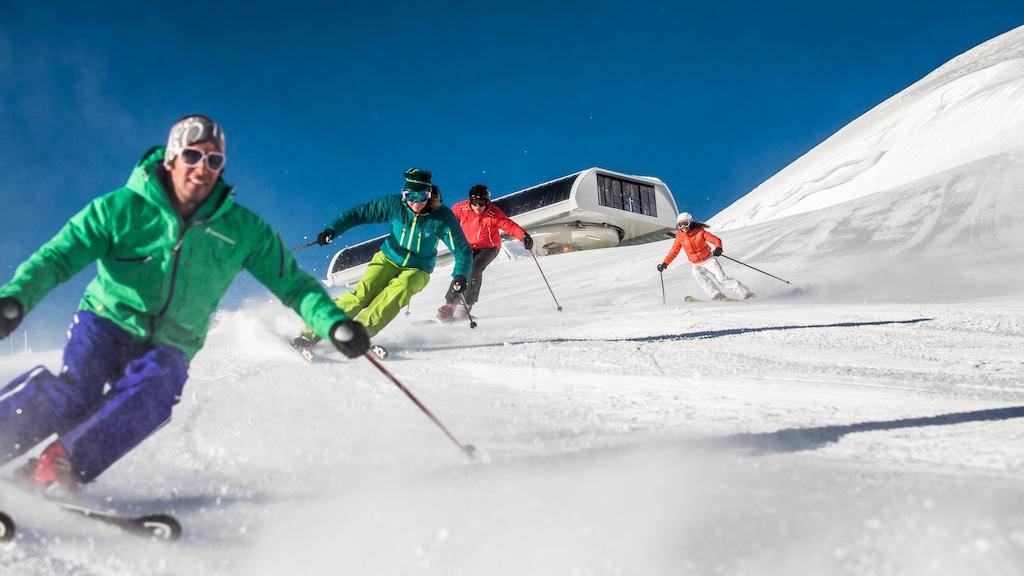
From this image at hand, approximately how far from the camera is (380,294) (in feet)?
20.9

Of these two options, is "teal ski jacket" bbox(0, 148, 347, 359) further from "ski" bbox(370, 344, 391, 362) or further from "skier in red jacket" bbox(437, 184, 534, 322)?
"skier in red jacket" bbox(437, 184, 534, 322)

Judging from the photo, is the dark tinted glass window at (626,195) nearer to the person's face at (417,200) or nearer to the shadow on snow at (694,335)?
the shadow on snow at (694,335)

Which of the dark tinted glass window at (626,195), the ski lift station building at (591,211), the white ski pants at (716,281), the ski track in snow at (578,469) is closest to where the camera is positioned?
the ski track in snow at (578,469)

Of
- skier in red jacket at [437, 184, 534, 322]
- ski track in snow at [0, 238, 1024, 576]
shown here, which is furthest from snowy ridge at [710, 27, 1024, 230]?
ski track in snow at [0, 238, 1024, 576]

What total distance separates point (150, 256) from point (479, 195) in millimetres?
7666

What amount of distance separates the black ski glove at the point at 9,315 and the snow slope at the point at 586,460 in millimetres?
488

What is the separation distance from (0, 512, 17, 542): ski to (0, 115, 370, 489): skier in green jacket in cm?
29

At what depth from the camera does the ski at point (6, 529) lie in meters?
1.92

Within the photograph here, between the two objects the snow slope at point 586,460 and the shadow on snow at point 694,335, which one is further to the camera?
the shadow on snow at point 694,335

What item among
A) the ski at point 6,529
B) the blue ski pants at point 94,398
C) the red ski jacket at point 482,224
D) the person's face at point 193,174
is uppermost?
the red ski jacket at point 482,224

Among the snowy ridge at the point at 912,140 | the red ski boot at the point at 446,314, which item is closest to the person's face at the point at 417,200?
the red ski boot at the point at 446,314

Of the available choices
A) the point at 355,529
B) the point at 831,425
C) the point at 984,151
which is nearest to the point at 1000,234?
the point at 831,425

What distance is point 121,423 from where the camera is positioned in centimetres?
230

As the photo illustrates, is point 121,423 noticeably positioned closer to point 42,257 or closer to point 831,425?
point 42,257
